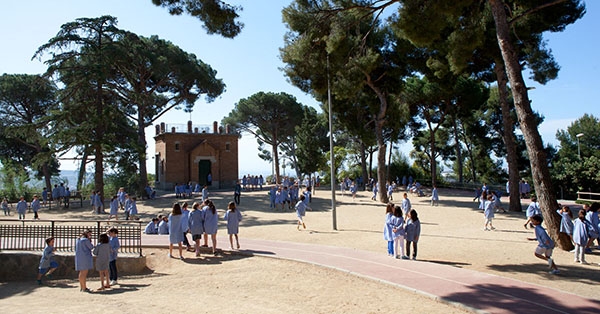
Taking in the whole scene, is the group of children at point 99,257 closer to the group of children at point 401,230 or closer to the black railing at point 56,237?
the black railing at point 56,237

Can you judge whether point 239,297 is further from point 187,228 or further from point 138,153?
point 138,153

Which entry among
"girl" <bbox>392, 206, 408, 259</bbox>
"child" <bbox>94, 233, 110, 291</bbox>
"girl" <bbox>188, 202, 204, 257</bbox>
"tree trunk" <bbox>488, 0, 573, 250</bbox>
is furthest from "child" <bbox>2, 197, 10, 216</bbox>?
"tree trunk" <bbox>488, 0, 573, 250</bbox>

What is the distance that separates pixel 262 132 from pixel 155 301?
43.1 metres

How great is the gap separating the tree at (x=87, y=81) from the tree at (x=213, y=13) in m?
12.8

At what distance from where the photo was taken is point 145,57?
96.0 ft

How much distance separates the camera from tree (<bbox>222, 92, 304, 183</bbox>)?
48.4 meters

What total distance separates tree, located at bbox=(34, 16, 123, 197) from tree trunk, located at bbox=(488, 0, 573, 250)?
21780 millimetres

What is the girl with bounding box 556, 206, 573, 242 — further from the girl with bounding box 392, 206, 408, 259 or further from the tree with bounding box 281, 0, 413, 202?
the tree with bounding box 281, 0, 413, 202

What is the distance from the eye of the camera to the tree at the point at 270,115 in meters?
48.4

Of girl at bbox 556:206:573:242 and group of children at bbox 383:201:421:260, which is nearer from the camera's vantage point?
group of children at bbox 383:201:421:260

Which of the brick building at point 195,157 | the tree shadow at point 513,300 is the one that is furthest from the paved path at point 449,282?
the brick building at point 195,157

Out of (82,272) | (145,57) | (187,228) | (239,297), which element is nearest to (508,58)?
(239,297)

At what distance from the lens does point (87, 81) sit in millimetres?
24750

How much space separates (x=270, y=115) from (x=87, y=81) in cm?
2656
